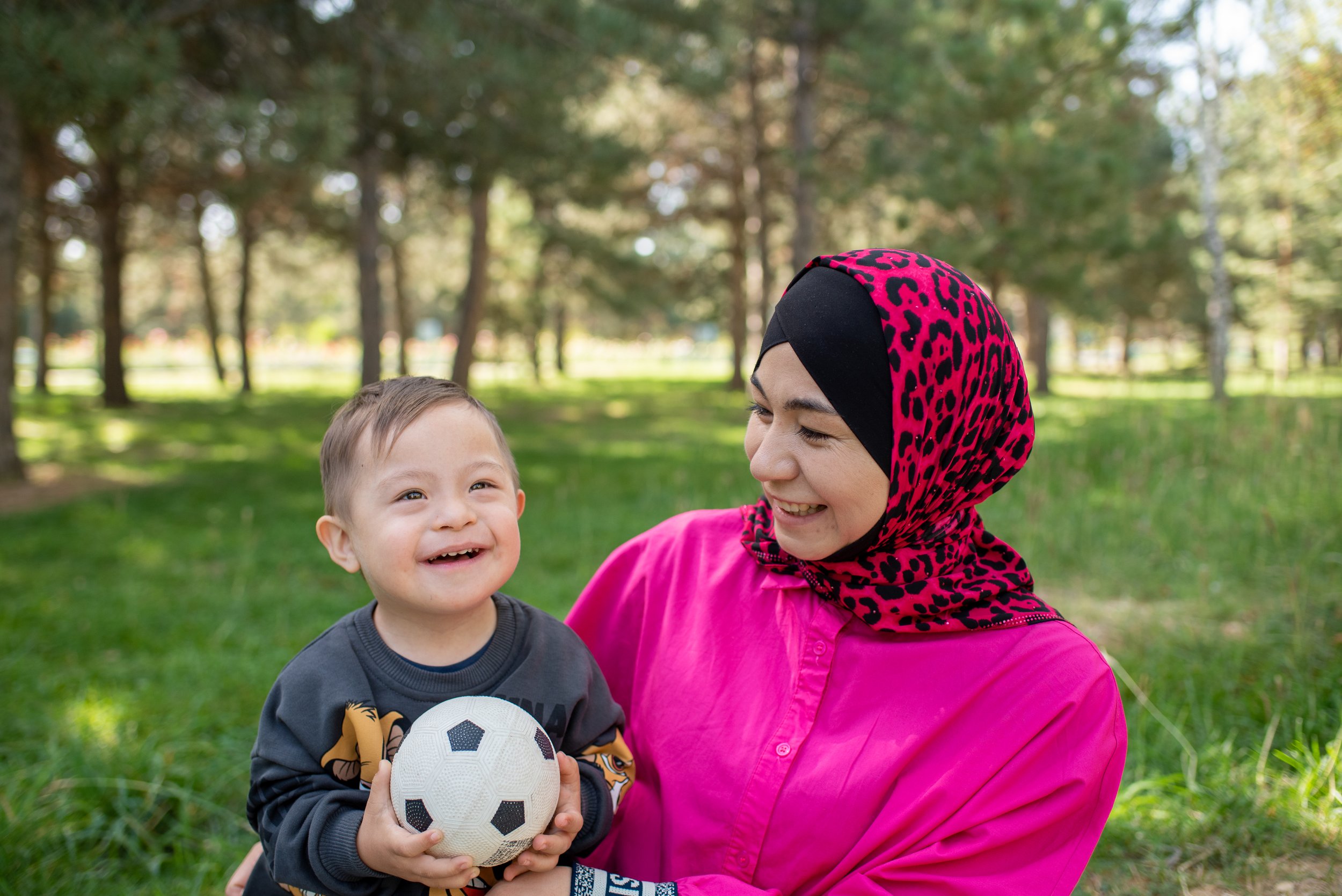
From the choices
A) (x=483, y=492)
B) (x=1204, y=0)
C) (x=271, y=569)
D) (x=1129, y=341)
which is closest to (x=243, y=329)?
(x=271, y=569)

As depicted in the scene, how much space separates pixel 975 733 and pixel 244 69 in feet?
40.0

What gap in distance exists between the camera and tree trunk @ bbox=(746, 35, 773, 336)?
2056 cm

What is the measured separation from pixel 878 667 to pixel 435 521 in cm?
77

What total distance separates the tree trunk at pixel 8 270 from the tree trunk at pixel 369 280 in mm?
4250

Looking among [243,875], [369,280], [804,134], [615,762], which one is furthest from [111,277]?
[615,762]

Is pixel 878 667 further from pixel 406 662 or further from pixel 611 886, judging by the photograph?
pixel 406 662

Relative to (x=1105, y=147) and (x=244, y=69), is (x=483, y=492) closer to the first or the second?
(x=244, y=69)

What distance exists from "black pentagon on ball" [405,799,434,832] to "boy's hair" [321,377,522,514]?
0.52 m

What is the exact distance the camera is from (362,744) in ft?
4.96

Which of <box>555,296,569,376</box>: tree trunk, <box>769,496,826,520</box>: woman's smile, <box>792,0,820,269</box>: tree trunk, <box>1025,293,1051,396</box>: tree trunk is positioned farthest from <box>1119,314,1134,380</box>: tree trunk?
<box>769,496,826,520</box>: woman's smile

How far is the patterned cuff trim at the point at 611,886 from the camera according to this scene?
148 cm

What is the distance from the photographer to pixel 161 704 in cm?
421

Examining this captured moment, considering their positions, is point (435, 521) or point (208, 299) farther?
point (208, 299)

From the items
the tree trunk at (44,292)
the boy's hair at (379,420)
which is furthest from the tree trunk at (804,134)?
the boy's hair at (379,420)
